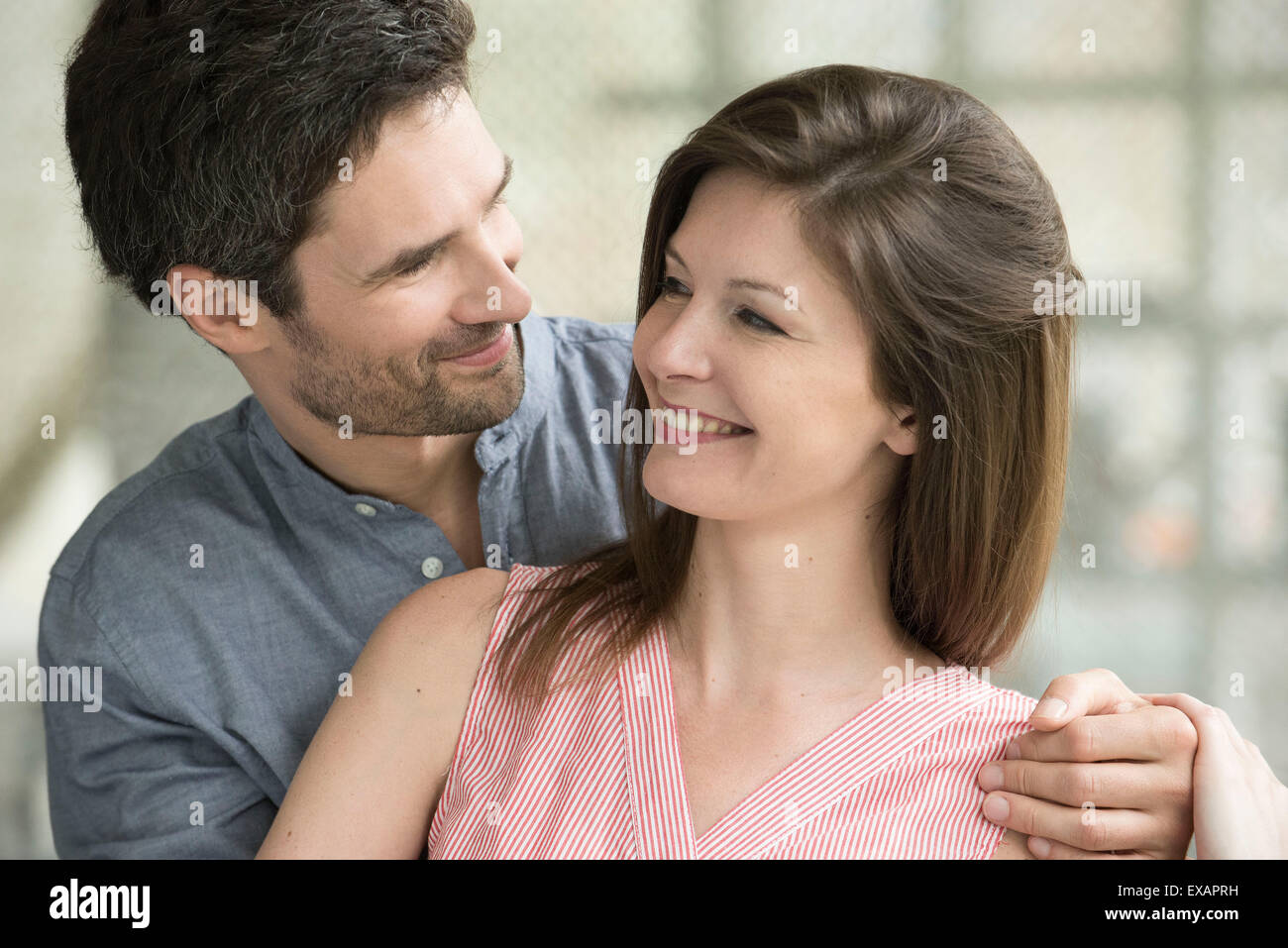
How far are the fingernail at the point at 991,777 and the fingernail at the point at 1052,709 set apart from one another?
0.28 ft

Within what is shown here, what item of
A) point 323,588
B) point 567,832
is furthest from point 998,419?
point 323,588

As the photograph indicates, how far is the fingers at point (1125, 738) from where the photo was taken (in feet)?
4.07

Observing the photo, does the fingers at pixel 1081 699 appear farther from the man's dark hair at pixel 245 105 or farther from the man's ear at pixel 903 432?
the man's dark hair at pixel 245 105

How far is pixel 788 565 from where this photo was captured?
1.41 m

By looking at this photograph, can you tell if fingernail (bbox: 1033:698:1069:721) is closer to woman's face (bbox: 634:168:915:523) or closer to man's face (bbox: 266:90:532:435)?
woman's face (bbox: 634:168:915:523)

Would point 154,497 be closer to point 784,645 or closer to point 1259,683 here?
point 784,645

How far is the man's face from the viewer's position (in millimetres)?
1606

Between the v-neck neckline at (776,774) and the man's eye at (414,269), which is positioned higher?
the man's eye at (414,269)

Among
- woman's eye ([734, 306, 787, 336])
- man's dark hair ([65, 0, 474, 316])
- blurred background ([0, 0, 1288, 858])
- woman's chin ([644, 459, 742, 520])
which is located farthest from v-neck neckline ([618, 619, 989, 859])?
blurred background ([0, 0, 1288, 858])

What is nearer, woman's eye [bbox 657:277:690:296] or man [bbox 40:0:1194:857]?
woman's eye [bbox 657:277:690:296]

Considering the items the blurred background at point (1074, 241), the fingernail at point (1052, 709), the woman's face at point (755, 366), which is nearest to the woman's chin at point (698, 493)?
the woman's face at point (755, 366)

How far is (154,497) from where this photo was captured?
5.95ft

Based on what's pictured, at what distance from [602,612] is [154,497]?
2.45 ft

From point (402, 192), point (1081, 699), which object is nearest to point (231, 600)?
point (402, 192)
